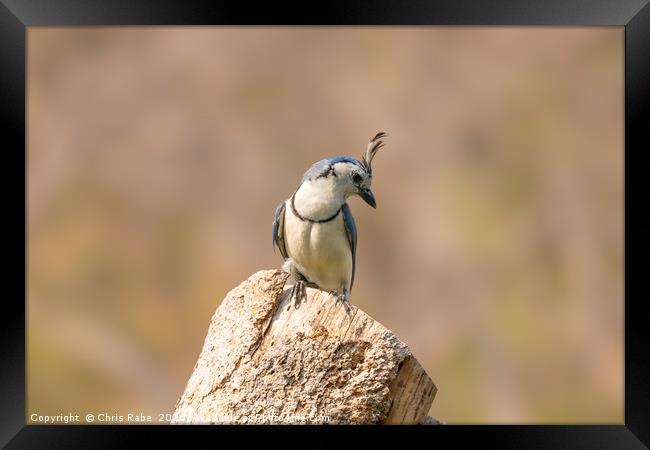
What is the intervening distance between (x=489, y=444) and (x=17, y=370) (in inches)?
116

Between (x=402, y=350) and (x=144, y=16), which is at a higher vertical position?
(x=144, y=16)

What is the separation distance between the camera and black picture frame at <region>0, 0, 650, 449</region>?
5344mm

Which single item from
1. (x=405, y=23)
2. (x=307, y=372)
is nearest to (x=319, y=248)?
(x=307, y=372)

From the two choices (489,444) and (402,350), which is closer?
(489,444)

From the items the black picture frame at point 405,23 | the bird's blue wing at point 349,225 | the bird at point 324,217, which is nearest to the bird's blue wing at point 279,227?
the bird at point 324,217

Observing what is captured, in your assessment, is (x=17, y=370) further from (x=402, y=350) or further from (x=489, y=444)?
(x=489, y=444)

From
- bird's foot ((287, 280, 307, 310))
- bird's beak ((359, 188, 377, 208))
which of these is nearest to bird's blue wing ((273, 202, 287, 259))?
bird's beak ((359, 188, 377, 208))

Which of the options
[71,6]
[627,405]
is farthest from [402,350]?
[71,6]

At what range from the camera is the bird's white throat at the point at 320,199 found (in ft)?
26.5

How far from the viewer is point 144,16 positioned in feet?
18.1

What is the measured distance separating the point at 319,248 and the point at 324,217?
0.28 metres

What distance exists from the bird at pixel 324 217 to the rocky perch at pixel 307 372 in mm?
2023

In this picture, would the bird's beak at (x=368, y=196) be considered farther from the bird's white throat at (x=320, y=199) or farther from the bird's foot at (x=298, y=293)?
the bird's foot at (x=298, y=293)

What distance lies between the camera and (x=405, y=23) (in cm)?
554
